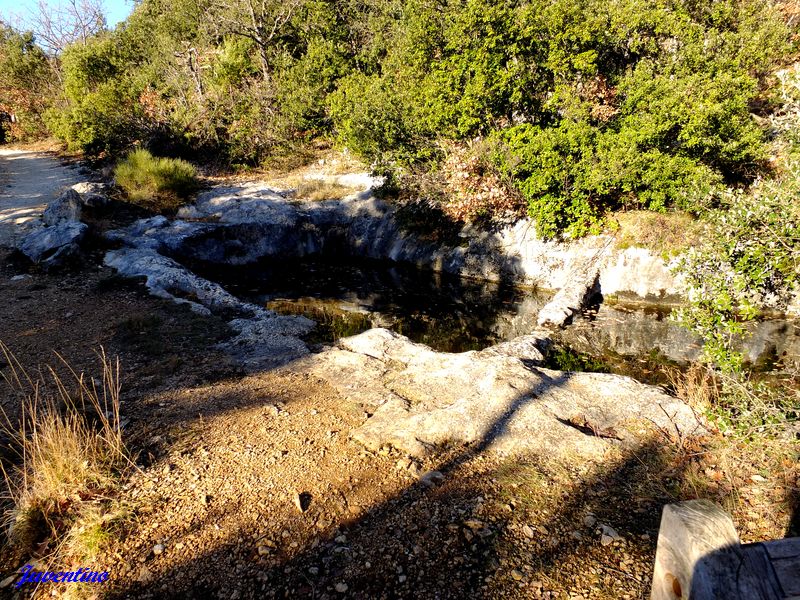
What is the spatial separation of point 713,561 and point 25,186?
74.2 feet

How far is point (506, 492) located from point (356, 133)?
13.3 meters

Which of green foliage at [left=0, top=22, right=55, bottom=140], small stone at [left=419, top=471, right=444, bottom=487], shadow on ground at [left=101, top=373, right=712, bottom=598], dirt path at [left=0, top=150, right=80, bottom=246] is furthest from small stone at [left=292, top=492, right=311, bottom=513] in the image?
green foliage at [left=0, top=22, right=55, bottom=140]

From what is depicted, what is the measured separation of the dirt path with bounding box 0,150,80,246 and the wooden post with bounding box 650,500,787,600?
15128 mm

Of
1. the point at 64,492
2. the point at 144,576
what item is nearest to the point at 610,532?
the point at 144,576

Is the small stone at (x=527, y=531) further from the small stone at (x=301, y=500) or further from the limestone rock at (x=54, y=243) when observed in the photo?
the limestone rock at (x=54, y=243)

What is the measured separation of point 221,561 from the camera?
3.13 metres

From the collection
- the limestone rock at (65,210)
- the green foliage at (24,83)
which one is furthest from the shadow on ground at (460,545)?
the green foliage at (24,83)

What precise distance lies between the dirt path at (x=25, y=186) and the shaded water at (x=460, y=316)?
5.32 meters

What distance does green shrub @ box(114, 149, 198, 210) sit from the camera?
15469 millimetres

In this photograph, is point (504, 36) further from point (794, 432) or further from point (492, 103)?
point (794, 432)

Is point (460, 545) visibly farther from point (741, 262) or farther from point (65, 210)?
point (65, 210)

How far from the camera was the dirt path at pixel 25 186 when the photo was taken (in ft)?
42.8

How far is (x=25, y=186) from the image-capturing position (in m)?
17.1

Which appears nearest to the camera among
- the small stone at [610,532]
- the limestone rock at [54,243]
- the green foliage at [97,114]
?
the small stone at [610,532]
